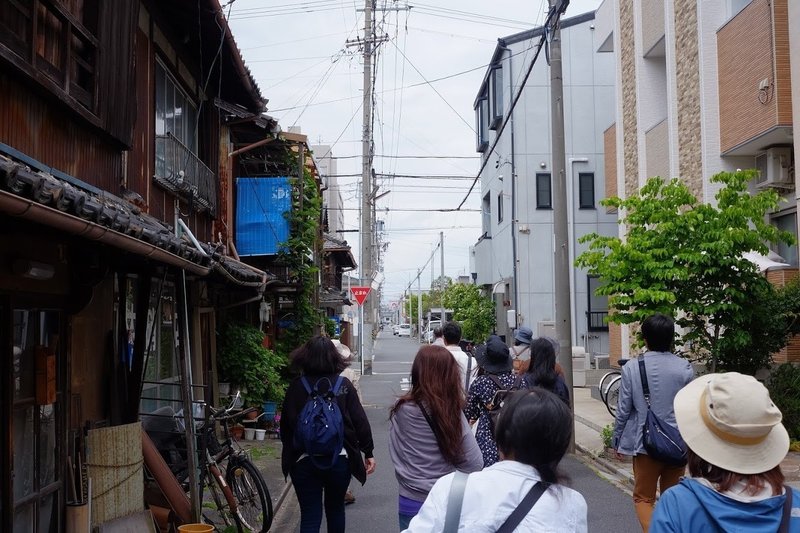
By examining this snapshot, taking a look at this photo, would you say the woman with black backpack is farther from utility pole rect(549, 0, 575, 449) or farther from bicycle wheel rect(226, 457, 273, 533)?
utility pole rect(549, 0, 575, 449)

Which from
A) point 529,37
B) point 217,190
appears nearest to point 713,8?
point 217,190

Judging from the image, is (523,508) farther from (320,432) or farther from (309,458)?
(309,458)

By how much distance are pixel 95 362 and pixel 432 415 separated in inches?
158

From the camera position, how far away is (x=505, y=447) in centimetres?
271

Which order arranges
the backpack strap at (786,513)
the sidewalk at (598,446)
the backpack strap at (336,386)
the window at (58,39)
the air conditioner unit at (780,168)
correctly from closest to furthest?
the backpack strap at (786,513) → the backpack strap at (336,386) → the window at (58,39) → the sidewalk at (598,446) → the air conditioner unit at (780,168)

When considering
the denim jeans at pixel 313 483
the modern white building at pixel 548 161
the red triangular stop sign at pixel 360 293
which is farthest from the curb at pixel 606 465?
the modern white building at pixel 548 161

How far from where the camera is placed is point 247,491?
24.9 ft

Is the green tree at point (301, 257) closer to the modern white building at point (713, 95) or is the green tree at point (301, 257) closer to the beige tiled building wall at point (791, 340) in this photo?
the modern white building at point (713, 95)

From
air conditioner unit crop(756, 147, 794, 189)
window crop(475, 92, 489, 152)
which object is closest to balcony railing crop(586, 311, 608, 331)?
window crop(475, 92, 489, 152)

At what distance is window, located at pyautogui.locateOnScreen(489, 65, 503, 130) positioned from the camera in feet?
97.4

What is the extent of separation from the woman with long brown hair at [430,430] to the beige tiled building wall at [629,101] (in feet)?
46.7

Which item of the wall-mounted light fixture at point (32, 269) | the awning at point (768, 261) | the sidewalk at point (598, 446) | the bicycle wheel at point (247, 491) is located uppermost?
the awning at point (768, 261)

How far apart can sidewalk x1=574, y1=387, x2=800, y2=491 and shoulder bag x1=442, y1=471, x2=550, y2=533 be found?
17.6ft

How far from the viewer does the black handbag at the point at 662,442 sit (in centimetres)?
548
